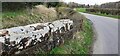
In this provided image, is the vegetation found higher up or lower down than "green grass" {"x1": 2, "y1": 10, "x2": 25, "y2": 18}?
lower down

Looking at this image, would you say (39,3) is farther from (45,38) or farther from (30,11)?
(45,38)

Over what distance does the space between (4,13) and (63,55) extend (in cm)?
274

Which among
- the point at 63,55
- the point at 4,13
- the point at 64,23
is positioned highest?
the point at 4,13

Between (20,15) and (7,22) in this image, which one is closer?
(7,22)

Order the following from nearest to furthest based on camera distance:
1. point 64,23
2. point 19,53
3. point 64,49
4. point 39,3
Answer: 1. point 19,53
2. point 64,49
3. point 64,23
4. point 39,3

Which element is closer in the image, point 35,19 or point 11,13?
point 11,13

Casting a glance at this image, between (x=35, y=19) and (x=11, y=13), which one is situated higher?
(x=11, y=13)

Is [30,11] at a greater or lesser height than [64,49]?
greater

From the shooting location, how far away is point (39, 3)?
13375 mm

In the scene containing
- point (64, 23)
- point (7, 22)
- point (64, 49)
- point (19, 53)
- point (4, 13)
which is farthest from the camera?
point (64, 23)

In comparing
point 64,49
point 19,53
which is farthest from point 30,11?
point 19,53

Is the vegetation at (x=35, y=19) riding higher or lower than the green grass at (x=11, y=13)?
lower

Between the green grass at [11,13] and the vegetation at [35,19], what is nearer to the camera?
the vegetation at [35,19]

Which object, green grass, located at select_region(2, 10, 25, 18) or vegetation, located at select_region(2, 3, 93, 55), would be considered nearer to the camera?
vegetation, located at select_region(2, 3, 93, 55)
